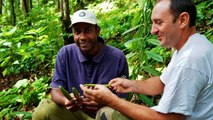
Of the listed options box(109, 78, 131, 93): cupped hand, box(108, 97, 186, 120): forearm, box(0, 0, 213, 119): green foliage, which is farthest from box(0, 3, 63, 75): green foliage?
box(108, 97, 186, 120): forearm

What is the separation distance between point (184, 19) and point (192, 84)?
410 mm

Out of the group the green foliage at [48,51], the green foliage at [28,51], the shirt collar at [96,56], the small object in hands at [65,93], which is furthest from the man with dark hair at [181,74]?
the green foliage at [28,51]

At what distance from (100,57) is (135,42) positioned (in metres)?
0.37

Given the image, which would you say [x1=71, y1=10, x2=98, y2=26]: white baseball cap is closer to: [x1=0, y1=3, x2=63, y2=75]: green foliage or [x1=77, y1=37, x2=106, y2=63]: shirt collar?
[x1=77, y1=37, x2=106, y2=63]: shirt collar

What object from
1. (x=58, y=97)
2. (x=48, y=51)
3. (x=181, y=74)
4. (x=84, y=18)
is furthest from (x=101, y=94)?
(x=48, y=51)

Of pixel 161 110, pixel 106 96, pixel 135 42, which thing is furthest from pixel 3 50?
pixel 161 110

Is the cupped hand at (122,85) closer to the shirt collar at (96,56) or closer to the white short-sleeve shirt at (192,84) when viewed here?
the shirt collar at (96,56)

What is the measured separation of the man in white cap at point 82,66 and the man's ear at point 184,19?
42.8 inches

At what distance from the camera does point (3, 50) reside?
15.4 ft

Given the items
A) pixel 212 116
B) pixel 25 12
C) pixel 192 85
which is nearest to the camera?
pixel 192 85

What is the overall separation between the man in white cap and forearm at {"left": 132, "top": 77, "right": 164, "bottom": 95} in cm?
33

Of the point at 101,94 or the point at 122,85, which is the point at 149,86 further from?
the point at 101,94

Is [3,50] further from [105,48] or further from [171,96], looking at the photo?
[171,96]

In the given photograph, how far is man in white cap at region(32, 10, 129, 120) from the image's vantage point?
9.77 feet
